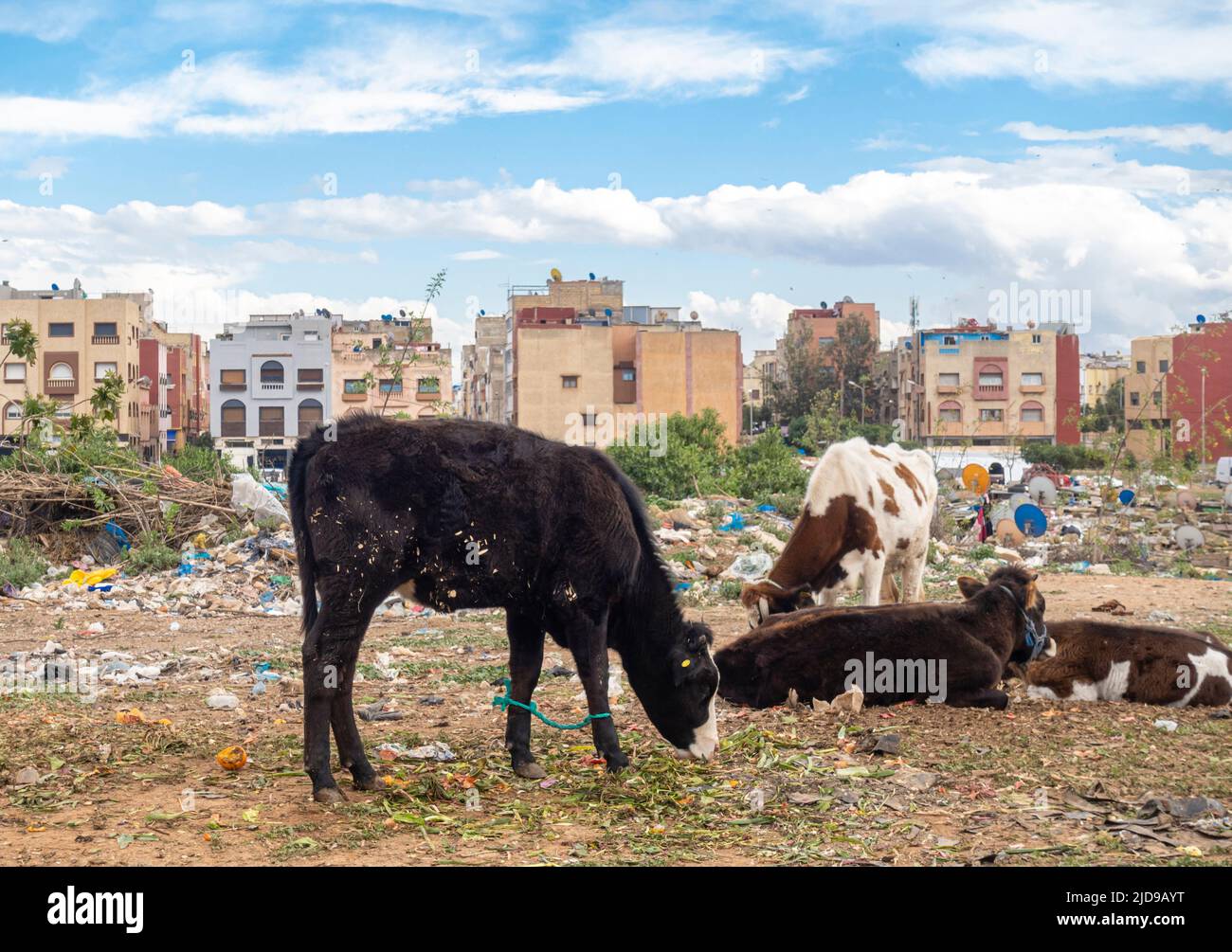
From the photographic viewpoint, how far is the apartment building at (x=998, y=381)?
72.9 m

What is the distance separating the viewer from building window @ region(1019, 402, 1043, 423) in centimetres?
7288

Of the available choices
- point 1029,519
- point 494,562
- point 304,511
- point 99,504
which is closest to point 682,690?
point 494,562

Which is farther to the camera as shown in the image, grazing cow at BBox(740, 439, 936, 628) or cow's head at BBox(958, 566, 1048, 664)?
grazing cow at BBox(740, 439, 936, 628)

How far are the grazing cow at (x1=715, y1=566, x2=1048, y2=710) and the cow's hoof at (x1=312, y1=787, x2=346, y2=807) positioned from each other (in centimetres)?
320

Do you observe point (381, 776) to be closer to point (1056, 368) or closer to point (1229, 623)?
point (1229, 623)

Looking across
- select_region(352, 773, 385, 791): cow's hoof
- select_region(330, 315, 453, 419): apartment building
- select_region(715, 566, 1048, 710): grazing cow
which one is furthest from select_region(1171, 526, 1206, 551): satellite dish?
select_region(330, 315, 453, 419): apartment building

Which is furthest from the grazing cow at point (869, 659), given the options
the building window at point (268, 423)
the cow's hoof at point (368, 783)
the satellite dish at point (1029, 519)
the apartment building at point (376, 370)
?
the building window at point (268, 423)

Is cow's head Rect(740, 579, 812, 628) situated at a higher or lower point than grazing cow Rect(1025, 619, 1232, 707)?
higher

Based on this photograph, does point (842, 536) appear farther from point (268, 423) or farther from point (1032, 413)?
point (1032, 413)

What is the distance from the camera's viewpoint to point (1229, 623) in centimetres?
1313

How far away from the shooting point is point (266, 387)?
65688 mm

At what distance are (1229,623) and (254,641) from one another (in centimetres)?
1027

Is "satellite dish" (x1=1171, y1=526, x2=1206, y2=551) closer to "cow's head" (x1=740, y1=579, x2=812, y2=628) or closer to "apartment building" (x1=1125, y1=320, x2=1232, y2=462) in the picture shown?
"cow's head" (x1=740, y1=579, x2=812, y2=628)

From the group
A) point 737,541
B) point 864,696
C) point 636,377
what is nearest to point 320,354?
point 636,377
